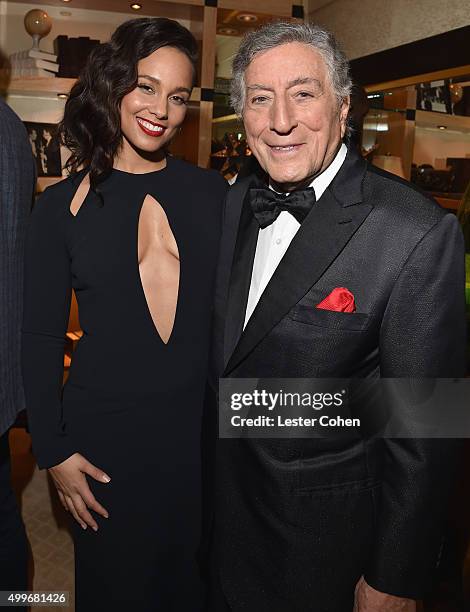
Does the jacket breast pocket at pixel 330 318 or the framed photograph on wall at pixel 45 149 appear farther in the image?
the framed photograph on wall at pixel 45 149

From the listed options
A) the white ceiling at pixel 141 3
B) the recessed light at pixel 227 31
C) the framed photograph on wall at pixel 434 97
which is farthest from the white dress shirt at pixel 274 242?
the recessed light at pixel 227 31

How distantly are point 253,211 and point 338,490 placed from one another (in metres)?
0.65

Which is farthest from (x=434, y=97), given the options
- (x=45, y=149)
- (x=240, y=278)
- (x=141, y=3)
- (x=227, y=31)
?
(x=45, y=149)

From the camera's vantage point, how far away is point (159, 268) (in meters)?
1.58

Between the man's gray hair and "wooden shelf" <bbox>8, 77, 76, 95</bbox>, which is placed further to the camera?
"wooden shelf" <bbox>8, 77, 76, 95</bbox>

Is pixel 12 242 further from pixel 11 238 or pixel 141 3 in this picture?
pixel 141 3

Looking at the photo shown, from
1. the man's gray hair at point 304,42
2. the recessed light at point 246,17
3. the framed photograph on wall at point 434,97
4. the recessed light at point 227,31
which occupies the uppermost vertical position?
the recessed light at point 246,17

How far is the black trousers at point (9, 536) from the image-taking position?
1781 mm

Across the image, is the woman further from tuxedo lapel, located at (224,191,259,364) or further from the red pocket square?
the red pocket square

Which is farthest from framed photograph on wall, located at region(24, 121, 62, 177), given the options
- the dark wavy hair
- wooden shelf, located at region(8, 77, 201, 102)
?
the dark wavy hair

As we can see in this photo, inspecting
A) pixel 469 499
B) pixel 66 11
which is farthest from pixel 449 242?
pixel 66 11

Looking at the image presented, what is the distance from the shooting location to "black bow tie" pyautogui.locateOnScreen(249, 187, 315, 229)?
1262 mm

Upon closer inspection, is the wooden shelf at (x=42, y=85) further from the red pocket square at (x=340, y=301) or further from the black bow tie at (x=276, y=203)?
the red pocket square at (x=340, y=301)

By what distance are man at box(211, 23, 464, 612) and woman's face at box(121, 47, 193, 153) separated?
0.26m
